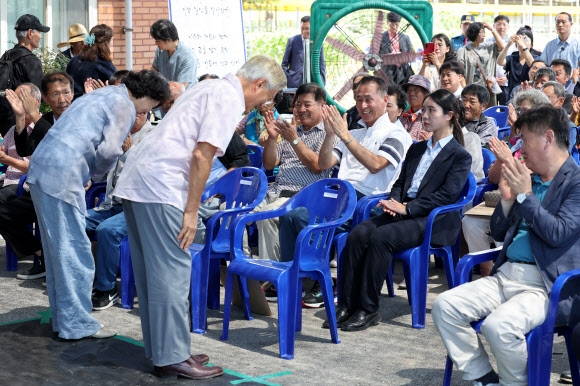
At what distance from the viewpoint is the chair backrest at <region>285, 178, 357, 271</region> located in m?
5.51

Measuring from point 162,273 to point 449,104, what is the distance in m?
2.31

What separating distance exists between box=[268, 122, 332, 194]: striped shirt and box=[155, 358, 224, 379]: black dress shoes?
209cm

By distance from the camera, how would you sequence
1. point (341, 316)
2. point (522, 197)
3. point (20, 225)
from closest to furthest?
1. point (522, 197)
2. point (341, 316)
3. point (20, 225)

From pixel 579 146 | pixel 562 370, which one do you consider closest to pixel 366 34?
pixel 579 146

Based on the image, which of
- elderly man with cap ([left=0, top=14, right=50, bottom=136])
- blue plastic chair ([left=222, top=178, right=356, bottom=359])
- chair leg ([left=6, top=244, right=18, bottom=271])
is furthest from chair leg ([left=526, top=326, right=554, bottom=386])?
elderly man with cap ([left=0, top=14, right=50, bottom=136])

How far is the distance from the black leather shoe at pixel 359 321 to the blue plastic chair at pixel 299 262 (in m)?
0.24

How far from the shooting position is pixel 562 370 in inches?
195

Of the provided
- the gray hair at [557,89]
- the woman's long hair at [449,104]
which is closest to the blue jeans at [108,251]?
the woman's long hair at [449,104]

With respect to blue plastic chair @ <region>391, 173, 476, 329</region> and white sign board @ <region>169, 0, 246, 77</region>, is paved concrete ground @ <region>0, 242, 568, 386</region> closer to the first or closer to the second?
blue plastic chair @ <region>391, 173, 476, 329</region>

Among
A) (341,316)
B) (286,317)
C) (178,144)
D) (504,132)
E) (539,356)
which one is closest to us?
(539,356)

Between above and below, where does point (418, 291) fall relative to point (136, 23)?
below

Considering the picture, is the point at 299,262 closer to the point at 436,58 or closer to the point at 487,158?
the point at 487,158

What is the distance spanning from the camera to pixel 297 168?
6.78 meters

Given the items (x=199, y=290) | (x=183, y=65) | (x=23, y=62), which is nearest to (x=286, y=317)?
(x=199, y=290)
